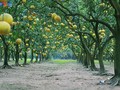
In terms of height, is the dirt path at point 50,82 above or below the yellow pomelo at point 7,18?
below

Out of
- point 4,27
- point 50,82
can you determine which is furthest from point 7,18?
point 50,82

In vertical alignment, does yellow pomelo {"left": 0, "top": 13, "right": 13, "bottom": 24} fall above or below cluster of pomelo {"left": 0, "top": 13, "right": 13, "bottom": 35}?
above

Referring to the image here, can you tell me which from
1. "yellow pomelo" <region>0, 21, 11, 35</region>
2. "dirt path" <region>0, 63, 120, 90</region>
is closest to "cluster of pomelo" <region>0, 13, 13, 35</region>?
"yellow pomelo" <region>0, 21, 11, 35</region>

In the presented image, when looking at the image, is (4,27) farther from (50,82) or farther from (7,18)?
(50,82)

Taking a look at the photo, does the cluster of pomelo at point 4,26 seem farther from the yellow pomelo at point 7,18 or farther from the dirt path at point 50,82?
the dirt path at point 50,82

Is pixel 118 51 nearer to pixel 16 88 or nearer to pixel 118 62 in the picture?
pixel 118 62

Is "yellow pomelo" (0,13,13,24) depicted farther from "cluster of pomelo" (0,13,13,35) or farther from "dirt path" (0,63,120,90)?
"dirt path" (0,63,120,90)

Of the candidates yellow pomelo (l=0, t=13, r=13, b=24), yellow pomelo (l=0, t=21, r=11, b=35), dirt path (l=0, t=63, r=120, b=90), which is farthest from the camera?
dirt path (l=0, t=63, r=120, b=90)

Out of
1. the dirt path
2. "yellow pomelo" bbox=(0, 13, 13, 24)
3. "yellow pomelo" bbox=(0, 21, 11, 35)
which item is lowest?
the dirt path

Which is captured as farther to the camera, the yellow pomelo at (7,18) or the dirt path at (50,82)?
the dirt path at (50,82)

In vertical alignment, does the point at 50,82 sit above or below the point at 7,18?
below

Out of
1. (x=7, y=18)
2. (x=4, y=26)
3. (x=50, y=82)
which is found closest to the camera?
(x=4, y=26)

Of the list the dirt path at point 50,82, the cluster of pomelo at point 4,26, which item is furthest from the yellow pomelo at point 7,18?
the dirt path at point 50,82

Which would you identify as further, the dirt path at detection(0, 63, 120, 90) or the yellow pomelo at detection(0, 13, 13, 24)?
the dirt path at detection(0, 63, 120, 90)
